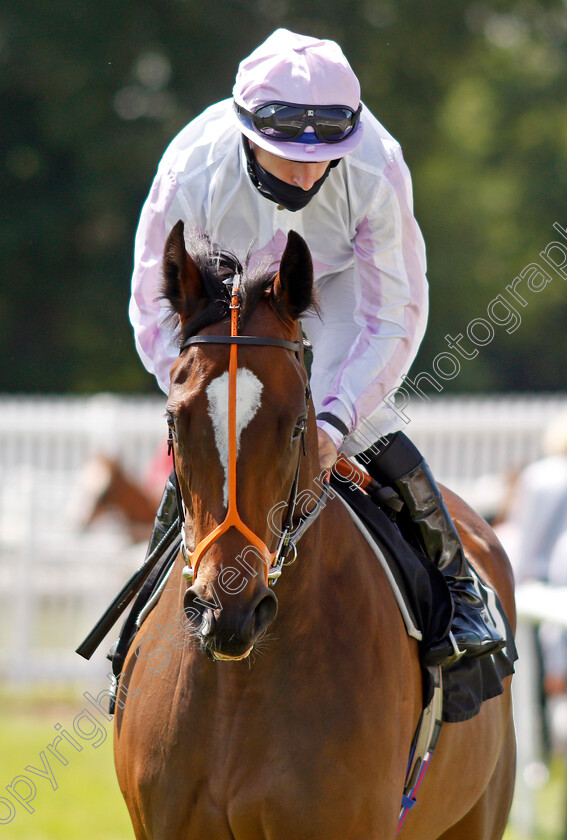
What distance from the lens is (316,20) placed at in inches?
966

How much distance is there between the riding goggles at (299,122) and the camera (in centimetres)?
345

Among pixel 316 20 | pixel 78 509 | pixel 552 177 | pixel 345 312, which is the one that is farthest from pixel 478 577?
pixel 552 177

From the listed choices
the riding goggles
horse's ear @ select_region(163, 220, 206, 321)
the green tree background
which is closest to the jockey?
the riding goggles

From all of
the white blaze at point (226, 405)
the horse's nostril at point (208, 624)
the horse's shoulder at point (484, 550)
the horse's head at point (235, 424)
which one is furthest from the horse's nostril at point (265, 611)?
the horse's shoulder at point (484, 550)

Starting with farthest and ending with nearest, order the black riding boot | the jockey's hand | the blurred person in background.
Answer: the blurred person in background < the black riding boot < the jockey's hand

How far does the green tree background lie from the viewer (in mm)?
23656

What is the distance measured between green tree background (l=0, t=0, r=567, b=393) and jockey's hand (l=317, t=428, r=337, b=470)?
19432mm

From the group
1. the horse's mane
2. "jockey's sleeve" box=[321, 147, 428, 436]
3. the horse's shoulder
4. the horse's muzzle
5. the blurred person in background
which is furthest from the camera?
the blurred person in background

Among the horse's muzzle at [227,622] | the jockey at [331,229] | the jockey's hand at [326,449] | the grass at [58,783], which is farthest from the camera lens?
the grass at [58,783]

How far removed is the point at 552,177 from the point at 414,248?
2899 centimetres

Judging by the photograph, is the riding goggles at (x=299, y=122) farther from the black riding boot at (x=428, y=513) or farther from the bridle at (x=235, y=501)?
the black riding boot at (x=428, y=513)

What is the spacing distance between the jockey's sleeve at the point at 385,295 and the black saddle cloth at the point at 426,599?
1.01 ft

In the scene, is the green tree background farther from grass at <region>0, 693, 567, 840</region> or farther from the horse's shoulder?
the horse's shoulder

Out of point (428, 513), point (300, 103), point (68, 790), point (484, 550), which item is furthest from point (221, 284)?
point (68, 790)
